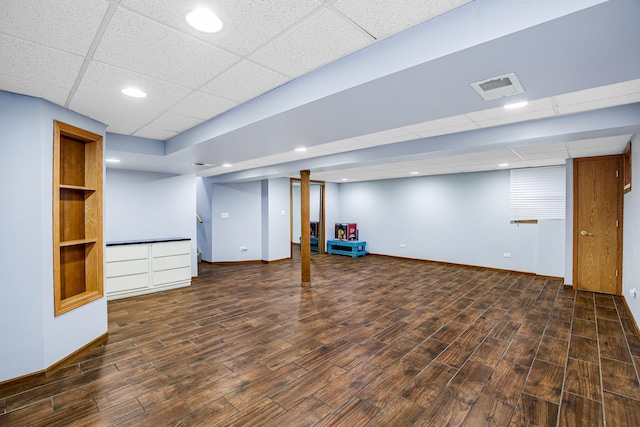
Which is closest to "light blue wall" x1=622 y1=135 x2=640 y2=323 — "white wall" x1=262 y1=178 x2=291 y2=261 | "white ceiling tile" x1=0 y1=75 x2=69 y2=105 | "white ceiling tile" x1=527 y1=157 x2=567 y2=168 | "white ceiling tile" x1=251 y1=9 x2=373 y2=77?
"white ceiling tile" x1=527 y1=157 x2=567 y2=168

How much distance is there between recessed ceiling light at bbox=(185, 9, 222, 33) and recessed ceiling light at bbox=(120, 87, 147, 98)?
44.3 inches

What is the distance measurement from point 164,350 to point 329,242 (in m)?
6.76

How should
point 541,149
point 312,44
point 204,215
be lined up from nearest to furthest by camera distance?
1. point 312,44
2. point 541,149
3. point 204,215

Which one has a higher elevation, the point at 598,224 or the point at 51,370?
the point at 598,224

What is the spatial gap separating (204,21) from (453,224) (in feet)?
24.1

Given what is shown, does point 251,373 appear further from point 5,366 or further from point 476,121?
point 476,121

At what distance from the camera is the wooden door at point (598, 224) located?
16.1ft

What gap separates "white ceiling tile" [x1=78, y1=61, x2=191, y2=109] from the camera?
2.05 meters

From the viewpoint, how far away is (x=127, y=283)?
488cm

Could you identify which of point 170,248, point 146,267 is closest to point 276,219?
point 170,248

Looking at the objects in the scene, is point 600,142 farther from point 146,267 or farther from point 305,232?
point 146,267

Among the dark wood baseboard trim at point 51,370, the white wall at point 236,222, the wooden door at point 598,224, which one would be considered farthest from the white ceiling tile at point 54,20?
the wooden door at point 598,224

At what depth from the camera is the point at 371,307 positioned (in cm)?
432

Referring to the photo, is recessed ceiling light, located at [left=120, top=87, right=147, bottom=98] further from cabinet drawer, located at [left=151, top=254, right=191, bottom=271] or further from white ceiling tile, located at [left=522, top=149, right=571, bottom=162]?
white ceiling tile, located at [left=522, top=149, right=571, bottom=162]
